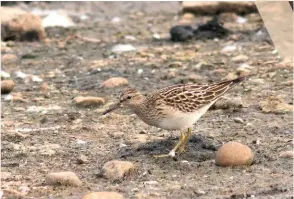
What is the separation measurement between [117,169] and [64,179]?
43 cm

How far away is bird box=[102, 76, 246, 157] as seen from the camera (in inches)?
289

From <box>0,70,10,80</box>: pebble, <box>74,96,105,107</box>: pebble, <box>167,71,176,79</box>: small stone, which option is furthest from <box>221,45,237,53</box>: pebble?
<box>74,96,105,107</box>: pebble

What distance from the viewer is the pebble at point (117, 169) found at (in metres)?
6.56

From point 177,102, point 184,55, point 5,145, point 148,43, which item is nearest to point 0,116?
point 5,145

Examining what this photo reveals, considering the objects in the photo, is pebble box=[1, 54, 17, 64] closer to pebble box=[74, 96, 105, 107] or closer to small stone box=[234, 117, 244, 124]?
pebble box=[74, 96, 105, 107]

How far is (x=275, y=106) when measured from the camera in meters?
8.59

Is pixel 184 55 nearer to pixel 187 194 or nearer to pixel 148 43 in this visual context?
pixel 148 43

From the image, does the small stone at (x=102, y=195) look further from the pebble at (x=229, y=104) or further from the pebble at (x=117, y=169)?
the pebble at (x=229, y=104)

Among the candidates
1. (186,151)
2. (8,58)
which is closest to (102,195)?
(186,151)

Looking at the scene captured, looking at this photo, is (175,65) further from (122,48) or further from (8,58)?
(8,58)

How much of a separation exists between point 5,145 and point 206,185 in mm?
2183

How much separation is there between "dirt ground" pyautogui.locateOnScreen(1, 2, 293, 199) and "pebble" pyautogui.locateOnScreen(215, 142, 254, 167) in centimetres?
5

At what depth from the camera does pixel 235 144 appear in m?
6.87

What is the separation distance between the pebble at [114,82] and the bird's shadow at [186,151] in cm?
254
